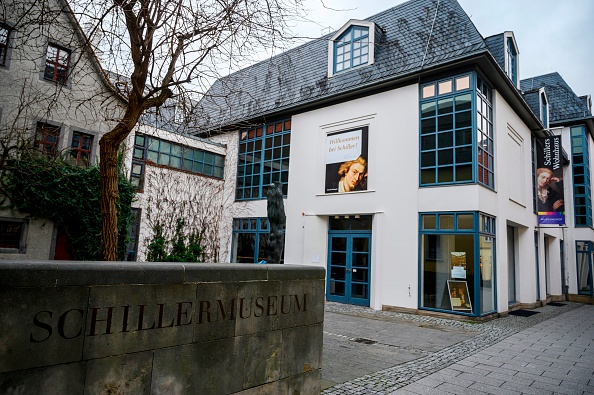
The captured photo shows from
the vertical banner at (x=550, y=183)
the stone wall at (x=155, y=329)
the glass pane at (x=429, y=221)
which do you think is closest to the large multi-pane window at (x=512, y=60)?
the vertical banner at (x=550, y=183)

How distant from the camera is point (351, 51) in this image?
51.5 ft

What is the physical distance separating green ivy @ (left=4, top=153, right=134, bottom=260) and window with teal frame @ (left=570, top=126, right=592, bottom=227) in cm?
2095

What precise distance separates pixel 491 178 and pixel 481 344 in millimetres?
6320

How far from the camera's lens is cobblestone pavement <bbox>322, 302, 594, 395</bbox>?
549 centimetres

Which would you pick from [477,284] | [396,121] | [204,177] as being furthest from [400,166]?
[204,177]

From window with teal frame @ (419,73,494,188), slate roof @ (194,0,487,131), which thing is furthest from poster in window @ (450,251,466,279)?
slate roof @ (194,0,487,131)

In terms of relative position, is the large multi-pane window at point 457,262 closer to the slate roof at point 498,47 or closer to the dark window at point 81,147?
the slate roof at point 498,47

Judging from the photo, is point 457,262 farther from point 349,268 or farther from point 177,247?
point 177,247

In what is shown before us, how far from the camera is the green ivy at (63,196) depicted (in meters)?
12.2

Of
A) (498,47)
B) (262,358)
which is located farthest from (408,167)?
(262,358)

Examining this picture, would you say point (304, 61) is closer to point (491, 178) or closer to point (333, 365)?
point (491, 178)

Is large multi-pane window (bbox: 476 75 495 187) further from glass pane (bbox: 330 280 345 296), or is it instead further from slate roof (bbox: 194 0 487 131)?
glass pane (bbox: 330 280 345 296)

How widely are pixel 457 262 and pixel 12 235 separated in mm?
13246

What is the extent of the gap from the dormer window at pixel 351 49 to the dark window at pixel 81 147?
927 cm
